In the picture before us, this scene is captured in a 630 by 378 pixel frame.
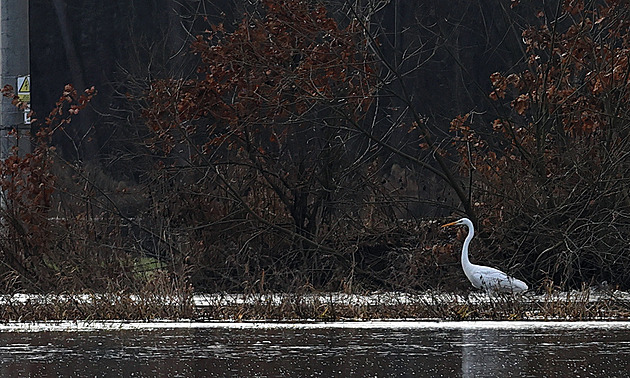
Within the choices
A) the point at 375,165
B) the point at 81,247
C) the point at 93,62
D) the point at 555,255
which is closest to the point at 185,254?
the point at 81,247

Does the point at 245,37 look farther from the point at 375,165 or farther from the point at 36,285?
the point at 36,285

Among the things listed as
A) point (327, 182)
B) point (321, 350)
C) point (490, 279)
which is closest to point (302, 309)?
point (490, 279)

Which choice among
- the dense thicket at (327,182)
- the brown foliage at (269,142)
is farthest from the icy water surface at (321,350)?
the brown foliage at (269,142)

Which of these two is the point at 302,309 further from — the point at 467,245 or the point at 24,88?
the point at 24,88

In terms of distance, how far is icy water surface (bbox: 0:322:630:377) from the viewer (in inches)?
371

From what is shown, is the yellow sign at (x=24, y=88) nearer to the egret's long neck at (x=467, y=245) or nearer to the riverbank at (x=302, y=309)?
the riverbank at (x=302, y=309)

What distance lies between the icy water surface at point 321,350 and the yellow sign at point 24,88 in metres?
4.11

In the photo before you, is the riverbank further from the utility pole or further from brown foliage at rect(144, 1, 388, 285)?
the utility pole

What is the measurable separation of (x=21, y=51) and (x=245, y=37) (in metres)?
2.79

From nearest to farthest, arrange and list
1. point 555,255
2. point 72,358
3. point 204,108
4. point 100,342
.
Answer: point 72,358, point 100,342, point 555,255, point 204,108

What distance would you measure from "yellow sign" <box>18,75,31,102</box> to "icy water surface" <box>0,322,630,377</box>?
13.5ft

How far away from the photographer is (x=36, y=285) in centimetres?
1519

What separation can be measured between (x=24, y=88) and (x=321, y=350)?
6.78m

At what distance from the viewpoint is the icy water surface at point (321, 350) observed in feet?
30.9
